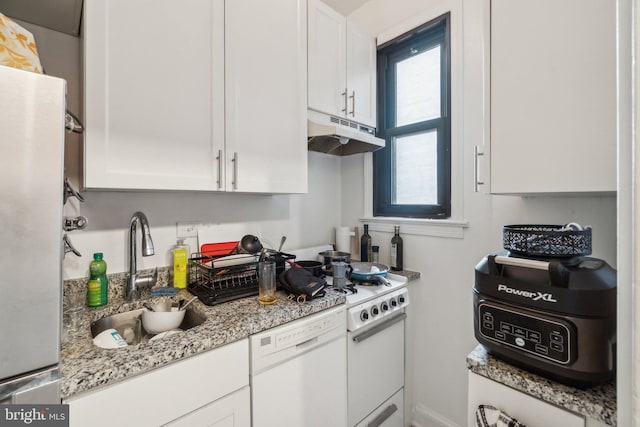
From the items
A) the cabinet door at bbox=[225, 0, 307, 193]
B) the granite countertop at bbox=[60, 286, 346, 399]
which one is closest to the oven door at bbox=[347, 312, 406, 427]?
the granite countertop at bbox=[60, 286, 346, 399]

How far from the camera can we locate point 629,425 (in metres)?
0.52

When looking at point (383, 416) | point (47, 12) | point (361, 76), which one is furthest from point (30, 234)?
point (361, 76)

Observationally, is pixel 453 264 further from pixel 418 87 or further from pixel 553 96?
pixel 418 87

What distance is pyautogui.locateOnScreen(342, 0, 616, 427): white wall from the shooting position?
1591mm

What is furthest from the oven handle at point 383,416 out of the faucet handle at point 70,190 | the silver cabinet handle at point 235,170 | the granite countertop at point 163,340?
the faucet handle at point 70,190

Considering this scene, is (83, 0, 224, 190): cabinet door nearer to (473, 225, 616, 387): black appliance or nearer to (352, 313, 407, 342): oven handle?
(352, 313, 407, 342): oven handle

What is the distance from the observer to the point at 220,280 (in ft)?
4.37

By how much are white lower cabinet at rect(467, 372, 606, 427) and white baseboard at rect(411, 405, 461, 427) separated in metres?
1.19

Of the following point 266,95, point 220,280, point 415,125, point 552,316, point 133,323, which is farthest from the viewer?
point 415,125

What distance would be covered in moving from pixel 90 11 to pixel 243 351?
135 centimetres

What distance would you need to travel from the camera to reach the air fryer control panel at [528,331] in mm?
692

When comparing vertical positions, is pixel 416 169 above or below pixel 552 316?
above

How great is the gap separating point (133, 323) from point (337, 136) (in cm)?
139

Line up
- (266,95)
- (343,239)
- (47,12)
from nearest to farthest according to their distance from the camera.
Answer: (47,12) → (266,95) → (343,239)
